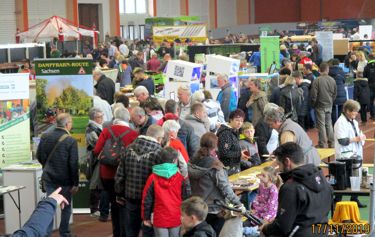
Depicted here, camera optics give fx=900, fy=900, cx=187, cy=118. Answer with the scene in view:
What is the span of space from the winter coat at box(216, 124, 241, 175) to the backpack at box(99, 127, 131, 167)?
1171 millimetres

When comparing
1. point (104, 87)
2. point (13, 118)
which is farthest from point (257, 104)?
point (13, 118)

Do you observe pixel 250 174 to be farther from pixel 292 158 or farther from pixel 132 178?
pixel 292 158

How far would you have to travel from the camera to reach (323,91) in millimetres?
16266

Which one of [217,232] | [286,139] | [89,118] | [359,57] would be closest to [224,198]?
[217,232]

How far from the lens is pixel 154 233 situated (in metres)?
8.63

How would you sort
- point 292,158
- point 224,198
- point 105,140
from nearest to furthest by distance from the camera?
point 292,158
point 224,198
point 105,140

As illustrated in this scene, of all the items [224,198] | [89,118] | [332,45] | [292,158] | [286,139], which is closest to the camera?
[292,158]

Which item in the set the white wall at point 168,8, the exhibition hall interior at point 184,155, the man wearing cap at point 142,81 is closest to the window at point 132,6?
the white wall at point 168,8

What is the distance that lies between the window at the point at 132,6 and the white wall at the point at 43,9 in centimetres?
490

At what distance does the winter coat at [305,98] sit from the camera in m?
16.8

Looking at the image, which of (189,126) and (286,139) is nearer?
(286,139)

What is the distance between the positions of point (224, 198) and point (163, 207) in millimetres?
575

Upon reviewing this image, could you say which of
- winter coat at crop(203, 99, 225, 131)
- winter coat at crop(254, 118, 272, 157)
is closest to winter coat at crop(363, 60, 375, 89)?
winter coat at crop(203, 99, 225, 131)

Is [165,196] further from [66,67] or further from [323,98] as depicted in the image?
[323,98]
